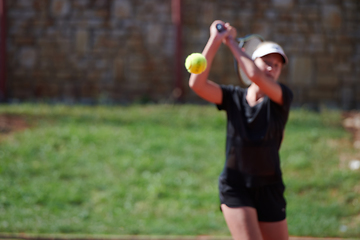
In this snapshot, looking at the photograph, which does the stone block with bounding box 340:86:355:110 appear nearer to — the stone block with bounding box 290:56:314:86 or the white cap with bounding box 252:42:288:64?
the stone block with bounding box 290:56:314:86

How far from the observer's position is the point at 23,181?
6.52 meters

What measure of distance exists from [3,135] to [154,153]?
258 centimetres

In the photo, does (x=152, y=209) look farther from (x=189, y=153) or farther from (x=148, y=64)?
(x=148, y=64)

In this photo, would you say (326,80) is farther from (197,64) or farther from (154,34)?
(197,64)

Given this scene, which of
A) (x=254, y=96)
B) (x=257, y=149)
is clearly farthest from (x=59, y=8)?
(x=257, y=149)

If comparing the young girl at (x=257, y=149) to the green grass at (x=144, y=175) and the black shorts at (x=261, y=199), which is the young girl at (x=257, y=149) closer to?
the black shorts at (x=261, y=199)

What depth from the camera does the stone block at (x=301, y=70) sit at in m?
10.2

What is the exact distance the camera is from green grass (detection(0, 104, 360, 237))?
5.74 meters

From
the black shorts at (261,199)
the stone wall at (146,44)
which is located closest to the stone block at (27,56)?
the stone wall at (146,44)

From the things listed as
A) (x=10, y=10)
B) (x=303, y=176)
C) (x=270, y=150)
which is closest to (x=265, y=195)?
(x=270, y=150)

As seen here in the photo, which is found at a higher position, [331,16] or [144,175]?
[331,16]

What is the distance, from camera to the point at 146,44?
10164 millimetres

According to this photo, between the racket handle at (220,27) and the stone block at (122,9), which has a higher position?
the stone block at (122,9)

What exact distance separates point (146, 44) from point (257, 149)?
24.4ft
